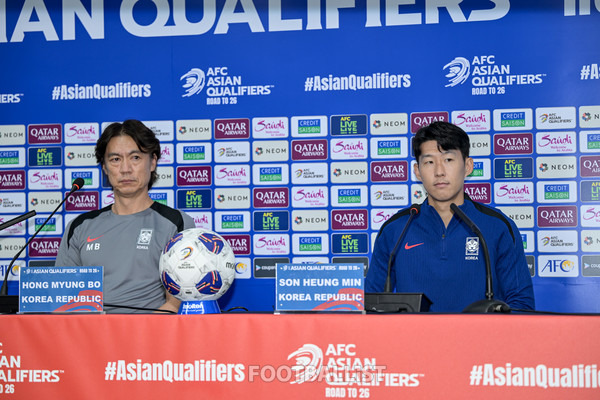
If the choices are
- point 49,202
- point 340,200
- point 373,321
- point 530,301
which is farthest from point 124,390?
point 49,202

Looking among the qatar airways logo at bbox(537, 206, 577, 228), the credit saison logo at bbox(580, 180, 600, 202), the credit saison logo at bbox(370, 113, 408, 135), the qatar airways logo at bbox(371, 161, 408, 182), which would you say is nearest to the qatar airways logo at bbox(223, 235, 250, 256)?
the qatar airways logo at bbox(371, 161, 408, 182)

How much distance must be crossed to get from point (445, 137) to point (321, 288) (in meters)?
1.13

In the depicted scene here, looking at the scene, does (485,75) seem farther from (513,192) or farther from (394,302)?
(394,302)

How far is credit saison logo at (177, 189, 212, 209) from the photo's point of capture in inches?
119

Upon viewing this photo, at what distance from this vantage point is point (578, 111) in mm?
2770

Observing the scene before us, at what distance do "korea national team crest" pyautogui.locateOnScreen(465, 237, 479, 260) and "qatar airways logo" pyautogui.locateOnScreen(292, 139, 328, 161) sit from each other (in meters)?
1.05

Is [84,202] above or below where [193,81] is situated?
below

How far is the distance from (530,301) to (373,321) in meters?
0.94

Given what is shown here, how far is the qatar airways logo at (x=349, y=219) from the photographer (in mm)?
2934

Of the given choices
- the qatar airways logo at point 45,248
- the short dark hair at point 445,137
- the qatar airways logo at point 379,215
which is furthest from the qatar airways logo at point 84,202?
the short dark hair at point 445,137

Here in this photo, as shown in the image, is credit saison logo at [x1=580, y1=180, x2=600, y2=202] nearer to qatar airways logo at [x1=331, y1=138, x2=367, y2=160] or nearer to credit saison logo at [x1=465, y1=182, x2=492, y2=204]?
credit saison logo at [x1=465, y1=182, x2=492, y2=204]

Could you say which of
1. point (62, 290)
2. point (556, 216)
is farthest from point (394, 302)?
point (556, 216)

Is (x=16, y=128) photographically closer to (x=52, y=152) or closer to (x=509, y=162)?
(x=52, y=152)

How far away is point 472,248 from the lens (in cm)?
209
